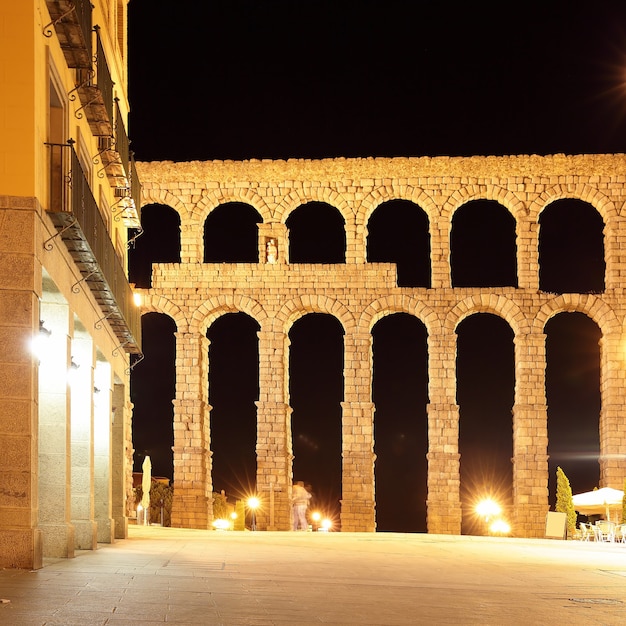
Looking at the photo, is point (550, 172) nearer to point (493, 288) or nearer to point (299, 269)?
point (493, 288)

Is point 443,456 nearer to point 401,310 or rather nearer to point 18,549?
point 401,310

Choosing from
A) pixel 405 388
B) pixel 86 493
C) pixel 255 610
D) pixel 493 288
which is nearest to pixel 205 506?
pixel 493 288

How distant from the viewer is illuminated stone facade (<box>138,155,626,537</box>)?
1609 inches

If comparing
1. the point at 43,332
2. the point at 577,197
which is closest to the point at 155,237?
the point at 577,197

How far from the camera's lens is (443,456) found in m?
40.9

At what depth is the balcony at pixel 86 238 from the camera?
53.2 ft

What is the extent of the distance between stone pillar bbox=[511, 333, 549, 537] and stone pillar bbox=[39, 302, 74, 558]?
26074 millimetres

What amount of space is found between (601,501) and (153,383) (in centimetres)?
2760

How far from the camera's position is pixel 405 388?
55406mm

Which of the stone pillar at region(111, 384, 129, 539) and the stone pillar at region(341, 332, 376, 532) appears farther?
the stone pillar at region(341, 332, 376, 532)

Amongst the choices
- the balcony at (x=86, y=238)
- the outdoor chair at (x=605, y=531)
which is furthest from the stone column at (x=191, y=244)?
the outdoor chair at (x=605, y=531)

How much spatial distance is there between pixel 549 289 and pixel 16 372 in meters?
30.7

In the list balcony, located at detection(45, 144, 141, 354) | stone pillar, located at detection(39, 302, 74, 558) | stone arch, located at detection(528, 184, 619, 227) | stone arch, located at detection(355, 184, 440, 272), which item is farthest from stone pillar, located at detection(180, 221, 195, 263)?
stone pillar, located at detection(39, 302, 74, 558)

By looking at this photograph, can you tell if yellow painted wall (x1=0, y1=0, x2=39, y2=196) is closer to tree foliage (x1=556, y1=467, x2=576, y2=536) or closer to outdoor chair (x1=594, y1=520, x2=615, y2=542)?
outdoor chair (x1=594, y1=520, x2=615, y2=542)
